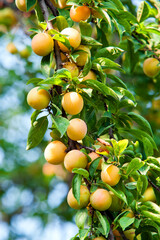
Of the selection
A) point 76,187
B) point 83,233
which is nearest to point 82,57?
point 76,187

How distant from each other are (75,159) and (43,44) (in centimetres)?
33

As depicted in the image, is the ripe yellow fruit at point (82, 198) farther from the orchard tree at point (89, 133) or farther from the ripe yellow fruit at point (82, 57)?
the ripe yellow fruit at point (82, 57)

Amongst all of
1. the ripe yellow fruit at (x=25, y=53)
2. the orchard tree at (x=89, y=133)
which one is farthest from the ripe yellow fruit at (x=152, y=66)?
the ripe yellow fruit at (x=25, y=53)

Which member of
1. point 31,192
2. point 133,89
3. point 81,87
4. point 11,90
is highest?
point 81,87

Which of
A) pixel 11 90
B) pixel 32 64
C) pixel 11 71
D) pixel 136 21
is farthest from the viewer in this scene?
pixel 11 90

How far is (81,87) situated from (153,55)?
0.61m

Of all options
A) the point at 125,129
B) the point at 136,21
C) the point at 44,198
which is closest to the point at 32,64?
the point at 44,198

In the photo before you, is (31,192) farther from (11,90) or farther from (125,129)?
(125,129)

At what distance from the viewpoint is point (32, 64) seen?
8.39ft

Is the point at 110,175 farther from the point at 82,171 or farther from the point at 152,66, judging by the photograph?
the point at 152,66

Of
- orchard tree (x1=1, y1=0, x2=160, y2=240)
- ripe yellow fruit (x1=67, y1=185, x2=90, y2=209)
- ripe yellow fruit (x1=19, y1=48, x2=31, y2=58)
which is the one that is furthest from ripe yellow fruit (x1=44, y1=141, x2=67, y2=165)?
ripe yellow fruit (x1=19, y1=48, x2=31, y2=58)

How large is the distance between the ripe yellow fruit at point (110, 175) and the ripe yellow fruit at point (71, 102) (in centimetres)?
17

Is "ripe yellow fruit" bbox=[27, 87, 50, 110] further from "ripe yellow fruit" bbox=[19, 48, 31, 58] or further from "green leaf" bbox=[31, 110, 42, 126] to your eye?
"ripe yellow fruit" bbox=[19, 48, 31, 58]

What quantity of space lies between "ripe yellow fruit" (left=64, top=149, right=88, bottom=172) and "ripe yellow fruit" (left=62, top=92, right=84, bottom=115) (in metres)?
0.11
